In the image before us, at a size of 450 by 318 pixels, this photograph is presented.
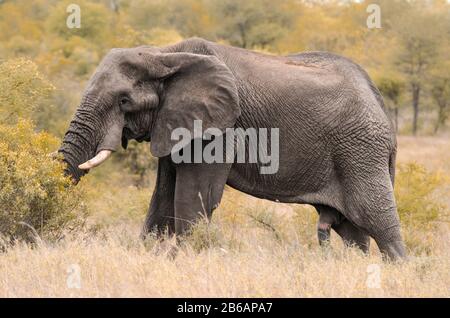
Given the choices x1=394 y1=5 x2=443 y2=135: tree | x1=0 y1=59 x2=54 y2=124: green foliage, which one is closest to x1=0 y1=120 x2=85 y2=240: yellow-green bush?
x1=0 y1=59 x2=54 y2=124: green foliage

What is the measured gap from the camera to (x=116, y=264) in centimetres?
632

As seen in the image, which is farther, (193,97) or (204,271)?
(193,97)

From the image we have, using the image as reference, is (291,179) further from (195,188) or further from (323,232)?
(195,188)

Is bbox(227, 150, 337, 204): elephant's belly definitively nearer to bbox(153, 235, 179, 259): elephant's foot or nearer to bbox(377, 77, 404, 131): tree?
bbox(153, 235, 179, 259): elephant's foot

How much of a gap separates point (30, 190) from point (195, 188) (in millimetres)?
1391

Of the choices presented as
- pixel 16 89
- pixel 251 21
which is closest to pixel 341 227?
pixel 16 89

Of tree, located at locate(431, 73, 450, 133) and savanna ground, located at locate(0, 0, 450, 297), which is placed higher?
savanna ground, located at locate(0, 0, 450, 297)

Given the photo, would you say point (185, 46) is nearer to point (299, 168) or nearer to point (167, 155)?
point (167, 155)

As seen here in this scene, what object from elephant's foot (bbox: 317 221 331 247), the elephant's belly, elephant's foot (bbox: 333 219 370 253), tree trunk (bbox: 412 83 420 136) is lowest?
tree trunk (bbox: 412 83 420 136)

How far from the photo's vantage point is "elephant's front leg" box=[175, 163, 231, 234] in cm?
740

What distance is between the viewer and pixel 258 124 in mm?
7730

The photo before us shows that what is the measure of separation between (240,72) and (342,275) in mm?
2363

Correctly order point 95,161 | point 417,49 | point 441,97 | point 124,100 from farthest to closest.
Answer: point 417,49
point 441,97
point 124,100
point 95,161
